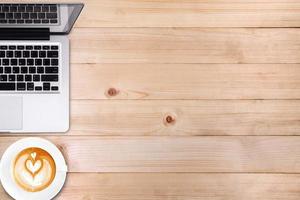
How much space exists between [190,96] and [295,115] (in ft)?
0.81

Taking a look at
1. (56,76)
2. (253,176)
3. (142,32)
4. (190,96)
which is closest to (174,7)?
(142,32)

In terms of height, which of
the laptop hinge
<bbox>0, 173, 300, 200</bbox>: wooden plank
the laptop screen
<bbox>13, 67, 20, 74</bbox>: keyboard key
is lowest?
<bbox>0, 173, 300, 200</bbox>: wooden plank

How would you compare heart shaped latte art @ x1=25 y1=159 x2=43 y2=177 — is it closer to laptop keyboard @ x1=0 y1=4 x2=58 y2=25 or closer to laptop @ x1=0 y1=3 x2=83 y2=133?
laptop @ x1=0 y1=3 x2=83 y2=133

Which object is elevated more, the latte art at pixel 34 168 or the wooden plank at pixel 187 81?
the wooden plank at pixel 187 81

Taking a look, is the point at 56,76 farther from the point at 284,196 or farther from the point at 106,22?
the point at 284,196

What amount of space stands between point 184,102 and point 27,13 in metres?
0.41

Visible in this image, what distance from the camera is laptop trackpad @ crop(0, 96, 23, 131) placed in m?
1.25

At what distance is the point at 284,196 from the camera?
1.28 metres

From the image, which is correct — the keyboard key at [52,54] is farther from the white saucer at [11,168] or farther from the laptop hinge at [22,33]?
the white saucer at [11,168]

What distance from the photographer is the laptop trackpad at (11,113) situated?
125 centimetres

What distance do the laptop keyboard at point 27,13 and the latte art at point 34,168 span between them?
0.29 meters

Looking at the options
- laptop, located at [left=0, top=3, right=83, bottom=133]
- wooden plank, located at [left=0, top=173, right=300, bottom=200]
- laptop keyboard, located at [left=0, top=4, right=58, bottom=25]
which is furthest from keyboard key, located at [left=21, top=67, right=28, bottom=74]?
wooden plank, located at [left=0, top=173, right=300, bottom=200]

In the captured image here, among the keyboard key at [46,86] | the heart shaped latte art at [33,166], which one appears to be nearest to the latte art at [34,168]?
the heart shaped latte art at [33,166]

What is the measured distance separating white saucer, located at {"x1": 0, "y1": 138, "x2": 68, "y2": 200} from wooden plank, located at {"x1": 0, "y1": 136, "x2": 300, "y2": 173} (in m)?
0.03
